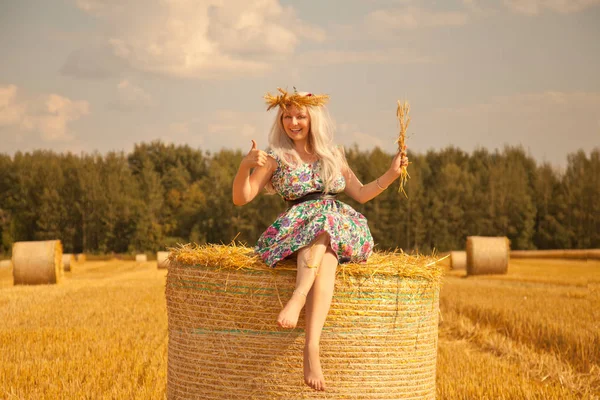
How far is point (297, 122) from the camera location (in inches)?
183

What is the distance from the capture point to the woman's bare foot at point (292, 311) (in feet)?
12.6

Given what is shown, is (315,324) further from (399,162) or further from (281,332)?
(399,162)

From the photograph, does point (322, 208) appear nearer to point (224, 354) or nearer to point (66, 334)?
point (224, 354)

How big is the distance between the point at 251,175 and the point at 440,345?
480 cm

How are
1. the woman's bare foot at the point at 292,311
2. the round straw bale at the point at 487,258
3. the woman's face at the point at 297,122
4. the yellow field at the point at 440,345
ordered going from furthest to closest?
the round straw bale at the point at 487,258 < the yellow field at the point at 440,345 < the woman's face at the point at 297,122 < the woman's bare foot at the point at 292,311

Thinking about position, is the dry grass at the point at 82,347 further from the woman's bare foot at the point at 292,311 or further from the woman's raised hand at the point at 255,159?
the woman's raised hand at the point at 255,159

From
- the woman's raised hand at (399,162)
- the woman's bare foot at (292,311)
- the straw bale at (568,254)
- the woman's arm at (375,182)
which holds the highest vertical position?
the woman's raised hand at (399,162)

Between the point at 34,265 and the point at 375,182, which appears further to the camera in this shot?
the point at 34,265

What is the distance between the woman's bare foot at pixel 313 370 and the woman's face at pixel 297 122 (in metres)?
1.46

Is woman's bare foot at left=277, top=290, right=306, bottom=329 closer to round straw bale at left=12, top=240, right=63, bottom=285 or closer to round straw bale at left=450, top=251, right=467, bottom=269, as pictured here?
round straw bale at left=12, top=240, right=63, bottom=285

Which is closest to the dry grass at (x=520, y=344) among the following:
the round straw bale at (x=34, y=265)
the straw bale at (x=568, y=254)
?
the round straw bale at (x=34, y=265)

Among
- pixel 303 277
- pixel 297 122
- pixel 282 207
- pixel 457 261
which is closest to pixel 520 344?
pixel 297 122

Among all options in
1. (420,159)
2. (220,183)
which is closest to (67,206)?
(220,183)

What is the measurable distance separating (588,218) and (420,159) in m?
10.7
